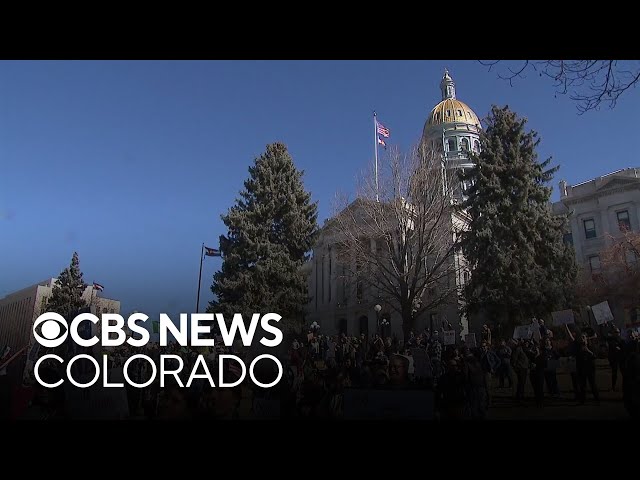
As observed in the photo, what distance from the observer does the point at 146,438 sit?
303cm

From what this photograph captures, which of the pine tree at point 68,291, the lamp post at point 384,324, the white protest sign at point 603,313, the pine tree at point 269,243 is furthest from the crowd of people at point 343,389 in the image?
the pine tree at point 68,291

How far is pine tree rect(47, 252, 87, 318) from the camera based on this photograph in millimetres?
46150

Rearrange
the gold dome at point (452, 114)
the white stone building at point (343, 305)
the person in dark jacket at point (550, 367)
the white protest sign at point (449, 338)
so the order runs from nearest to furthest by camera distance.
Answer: the person in dark jacket at point (550, 367) → the white protest sign at point (449, 338) → the white stone building at point (343, 305) → the gold dome at point (452, 114)

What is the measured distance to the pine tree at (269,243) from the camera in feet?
105

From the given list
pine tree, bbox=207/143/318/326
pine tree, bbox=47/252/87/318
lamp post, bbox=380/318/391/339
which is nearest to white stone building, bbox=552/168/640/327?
lamp post, bbox=380/318/391/339

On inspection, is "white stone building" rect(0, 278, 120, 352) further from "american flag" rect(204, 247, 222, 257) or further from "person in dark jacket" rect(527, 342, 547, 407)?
"person in dark jacket" rect(527, 342, 547, 407)

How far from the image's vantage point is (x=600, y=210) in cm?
4009

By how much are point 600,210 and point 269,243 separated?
28876 millimetres

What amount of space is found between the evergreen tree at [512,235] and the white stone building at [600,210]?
10.9 m

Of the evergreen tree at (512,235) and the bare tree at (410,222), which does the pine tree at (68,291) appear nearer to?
the bare tree at (410,222)

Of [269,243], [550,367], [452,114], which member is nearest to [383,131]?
[269,243]

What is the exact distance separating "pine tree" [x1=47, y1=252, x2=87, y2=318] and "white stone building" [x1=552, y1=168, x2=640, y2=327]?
4633cm
